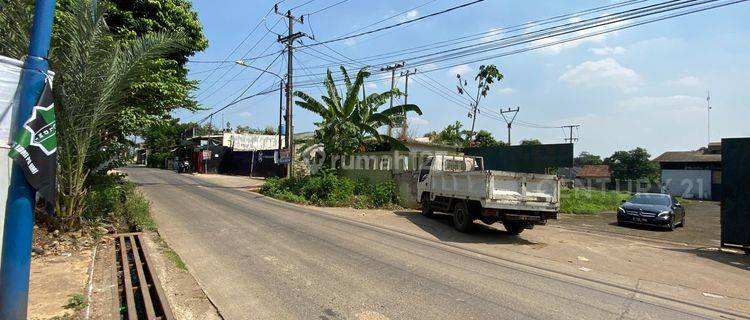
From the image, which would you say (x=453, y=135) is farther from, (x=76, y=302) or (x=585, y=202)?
(x=76, y=302)

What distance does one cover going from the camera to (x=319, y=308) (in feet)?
18.0

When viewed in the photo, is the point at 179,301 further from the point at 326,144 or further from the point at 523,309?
the point at 326,144

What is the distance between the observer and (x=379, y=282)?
668cm

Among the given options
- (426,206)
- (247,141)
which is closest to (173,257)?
(426,206)

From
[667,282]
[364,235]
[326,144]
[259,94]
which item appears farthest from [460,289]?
[259,94]

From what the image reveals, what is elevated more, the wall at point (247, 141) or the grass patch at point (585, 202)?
the wall at point (247, 141)

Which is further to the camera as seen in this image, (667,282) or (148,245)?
(148,245)

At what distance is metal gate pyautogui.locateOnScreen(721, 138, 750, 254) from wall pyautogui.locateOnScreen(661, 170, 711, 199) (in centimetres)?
Result: 4821

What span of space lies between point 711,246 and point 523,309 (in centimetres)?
996

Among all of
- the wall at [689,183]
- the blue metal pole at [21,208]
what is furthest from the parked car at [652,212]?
the wall at [689,183]

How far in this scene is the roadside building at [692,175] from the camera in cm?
5031

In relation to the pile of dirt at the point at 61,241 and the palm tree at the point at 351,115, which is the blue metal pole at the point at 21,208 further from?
the palm tree at the point at 351,115

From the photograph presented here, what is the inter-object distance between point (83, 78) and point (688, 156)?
6549cm

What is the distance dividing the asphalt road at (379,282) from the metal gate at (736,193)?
5.71 m
